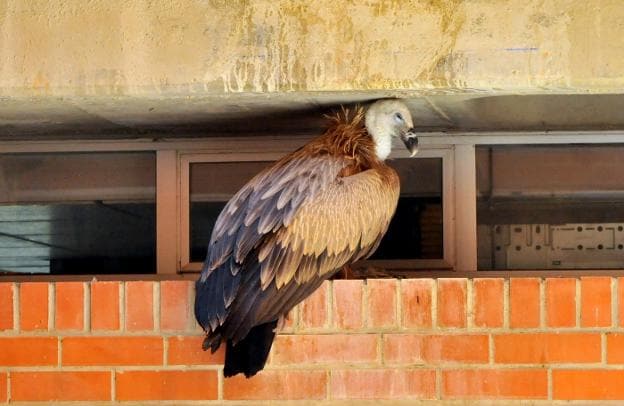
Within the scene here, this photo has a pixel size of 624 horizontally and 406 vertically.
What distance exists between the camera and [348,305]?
2.97 metres

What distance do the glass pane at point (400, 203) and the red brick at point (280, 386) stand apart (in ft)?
2.65

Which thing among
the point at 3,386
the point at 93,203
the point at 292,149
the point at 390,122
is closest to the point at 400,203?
the point at 292,149

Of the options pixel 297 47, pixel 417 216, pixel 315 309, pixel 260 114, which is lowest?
pixel 315 309

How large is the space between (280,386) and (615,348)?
1012 millimetres

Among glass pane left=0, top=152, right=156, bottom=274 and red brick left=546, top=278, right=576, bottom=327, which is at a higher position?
glass pane left=0, top=152, right=156, bottom=274

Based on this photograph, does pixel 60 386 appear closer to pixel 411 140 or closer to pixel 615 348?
pixel 411 140

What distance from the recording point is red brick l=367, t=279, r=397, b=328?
296cm

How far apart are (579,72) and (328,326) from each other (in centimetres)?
104

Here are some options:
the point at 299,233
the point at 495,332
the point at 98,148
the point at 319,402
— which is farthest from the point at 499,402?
the point at 98,148

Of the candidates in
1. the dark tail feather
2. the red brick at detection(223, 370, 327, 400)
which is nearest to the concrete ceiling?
the dark tail feather

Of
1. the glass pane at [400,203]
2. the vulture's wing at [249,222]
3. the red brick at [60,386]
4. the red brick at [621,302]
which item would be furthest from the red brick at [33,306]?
the red brick at [621,302]

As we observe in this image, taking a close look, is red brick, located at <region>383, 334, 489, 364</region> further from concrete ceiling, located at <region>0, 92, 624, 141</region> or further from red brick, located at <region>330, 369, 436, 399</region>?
concrete ceiling, located at <region>0, 92, 624, 141</region>

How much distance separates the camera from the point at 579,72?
9.04 feet

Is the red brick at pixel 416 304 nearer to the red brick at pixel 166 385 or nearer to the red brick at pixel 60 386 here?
the red brick at pixel 166 385
